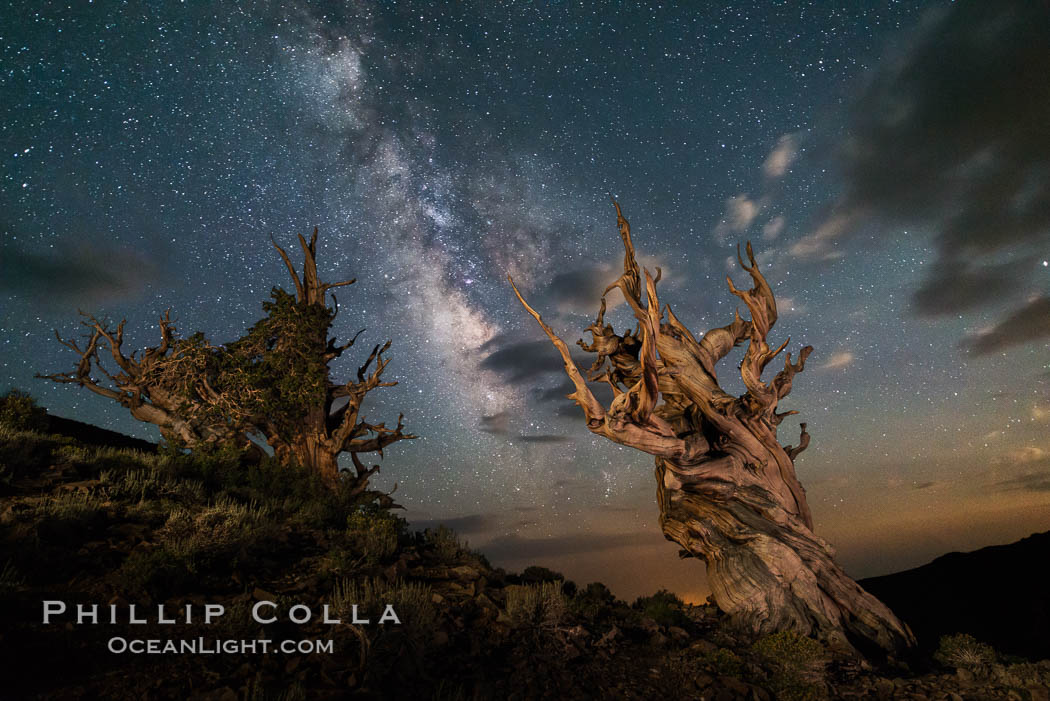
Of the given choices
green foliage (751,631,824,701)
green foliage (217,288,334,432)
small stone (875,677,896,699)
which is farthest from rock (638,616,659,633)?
green foliage (217,288,334,432)

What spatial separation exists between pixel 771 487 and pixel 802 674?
5.34 m

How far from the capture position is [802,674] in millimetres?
7805

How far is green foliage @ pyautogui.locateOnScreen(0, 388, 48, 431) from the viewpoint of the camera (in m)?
13.4

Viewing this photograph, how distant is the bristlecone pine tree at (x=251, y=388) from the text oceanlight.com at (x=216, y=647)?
1133cm

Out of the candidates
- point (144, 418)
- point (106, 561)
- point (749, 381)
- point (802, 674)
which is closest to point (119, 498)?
point (106, 561)

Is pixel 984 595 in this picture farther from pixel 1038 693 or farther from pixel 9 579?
pixel 9 579

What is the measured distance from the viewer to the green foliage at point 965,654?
913 centimetres

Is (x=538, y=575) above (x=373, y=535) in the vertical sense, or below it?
below

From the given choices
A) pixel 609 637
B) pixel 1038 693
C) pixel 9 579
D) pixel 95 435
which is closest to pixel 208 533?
pixel 9 579

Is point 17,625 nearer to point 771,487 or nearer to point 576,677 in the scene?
point 576,677

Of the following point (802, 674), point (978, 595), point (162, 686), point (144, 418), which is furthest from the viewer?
point (978, 595)

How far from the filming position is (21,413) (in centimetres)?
1412

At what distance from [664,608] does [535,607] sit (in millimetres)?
3889

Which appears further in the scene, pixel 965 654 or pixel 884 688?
pixel 965 654
